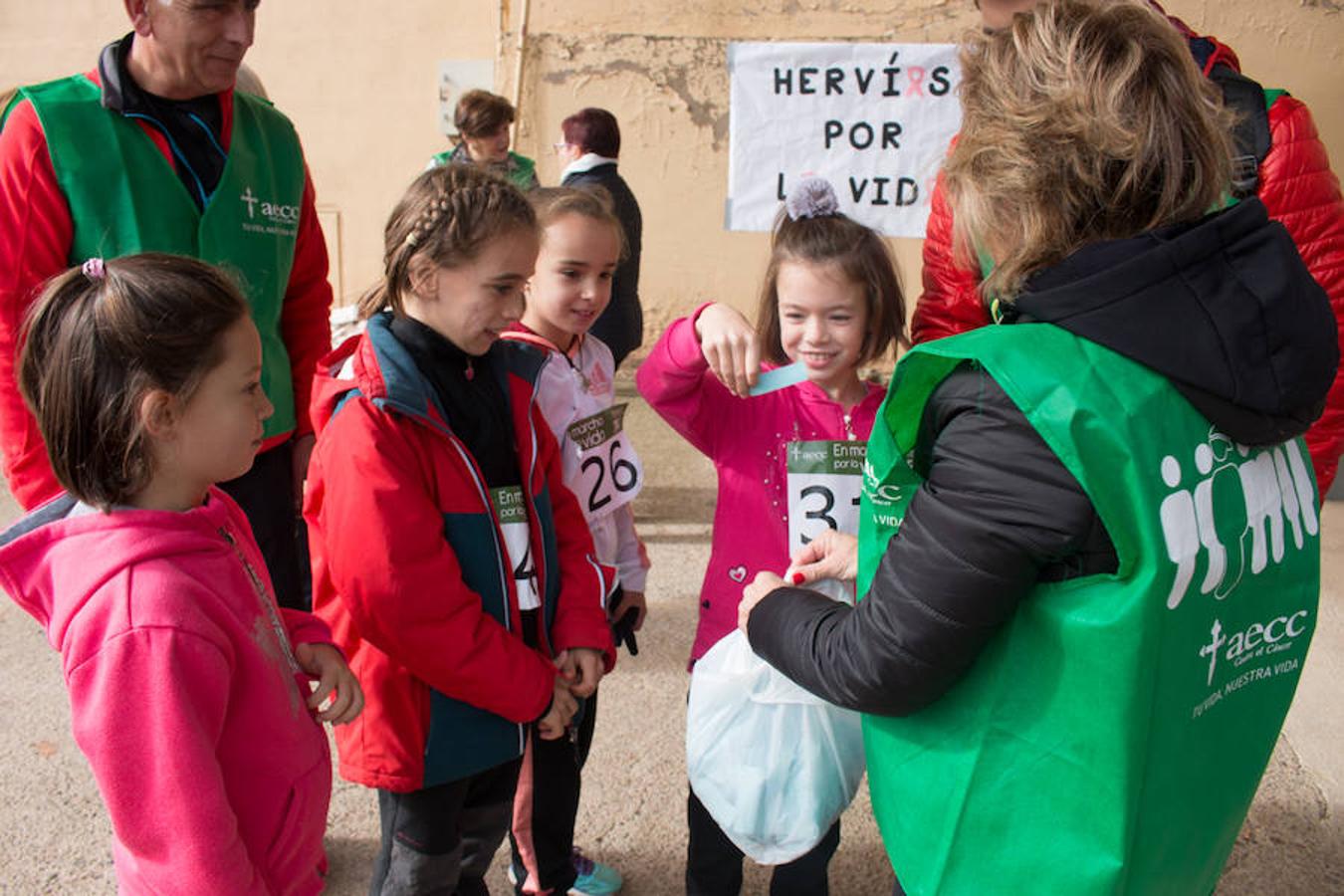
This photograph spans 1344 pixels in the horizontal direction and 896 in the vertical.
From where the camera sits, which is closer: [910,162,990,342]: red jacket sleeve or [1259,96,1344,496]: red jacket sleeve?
[1259,96,1344,496]: red jacket sleeve

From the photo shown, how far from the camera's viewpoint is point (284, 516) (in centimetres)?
236

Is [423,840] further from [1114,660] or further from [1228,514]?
[1228,514]

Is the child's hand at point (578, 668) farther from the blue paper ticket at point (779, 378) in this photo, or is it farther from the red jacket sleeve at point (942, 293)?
the red jacket sleeve at point (942, 293)

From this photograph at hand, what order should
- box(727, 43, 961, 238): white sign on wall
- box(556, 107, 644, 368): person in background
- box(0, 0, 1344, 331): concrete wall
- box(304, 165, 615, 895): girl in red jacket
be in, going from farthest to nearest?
box(0, 0, 1344, 331): concrete wall
box(556, 107, 644, 368): person in background
box(727, 43, 961, 238): white sign on wall
box(304, 165, 615, 895): girl in red jacket

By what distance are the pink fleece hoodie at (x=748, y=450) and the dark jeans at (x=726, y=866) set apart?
0.38m

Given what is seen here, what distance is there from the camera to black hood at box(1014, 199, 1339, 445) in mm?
1116

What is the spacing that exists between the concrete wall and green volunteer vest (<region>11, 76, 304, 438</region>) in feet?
16.5

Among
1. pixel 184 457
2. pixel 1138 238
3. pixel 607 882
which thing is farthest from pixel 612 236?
pixel 607 882

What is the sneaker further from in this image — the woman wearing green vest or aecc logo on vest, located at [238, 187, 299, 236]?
aecc logo on vest, located at [238, 187, 299, 236]

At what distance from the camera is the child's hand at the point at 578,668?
6.39ft

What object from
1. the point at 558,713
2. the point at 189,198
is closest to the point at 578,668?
the point at 558,713

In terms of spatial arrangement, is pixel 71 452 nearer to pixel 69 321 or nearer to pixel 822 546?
pixel 69 321

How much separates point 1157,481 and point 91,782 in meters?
2.86

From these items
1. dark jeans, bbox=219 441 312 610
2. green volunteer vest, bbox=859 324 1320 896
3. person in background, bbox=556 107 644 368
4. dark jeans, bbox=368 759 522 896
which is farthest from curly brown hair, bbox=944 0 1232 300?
person in background, bbox=556 107 644 368
